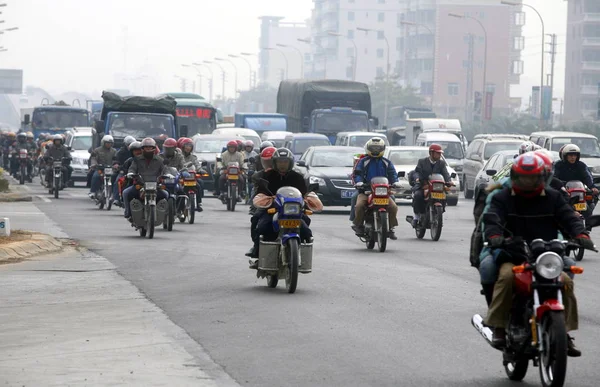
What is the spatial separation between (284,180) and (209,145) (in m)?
26.1

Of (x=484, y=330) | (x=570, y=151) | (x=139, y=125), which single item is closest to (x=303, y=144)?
(x=139, y=125)

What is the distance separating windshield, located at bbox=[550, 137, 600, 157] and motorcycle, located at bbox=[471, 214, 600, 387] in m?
29.6

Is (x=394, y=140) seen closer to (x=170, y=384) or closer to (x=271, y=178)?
(x=271, y=178)

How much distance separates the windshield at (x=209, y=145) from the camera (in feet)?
131

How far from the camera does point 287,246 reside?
44.4 feet

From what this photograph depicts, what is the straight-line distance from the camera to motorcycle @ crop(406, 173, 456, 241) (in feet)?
72.1

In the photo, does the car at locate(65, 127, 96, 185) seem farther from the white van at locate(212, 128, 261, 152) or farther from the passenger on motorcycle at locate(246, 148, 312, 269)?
the passenger on motorcycle at locate(246, 148, 312, 269)

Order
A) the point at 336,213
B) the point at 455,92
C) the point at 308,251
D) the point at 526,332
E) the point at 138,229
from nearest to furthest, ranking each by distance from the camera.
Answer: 1. the point at 526,332
2. the point at 308,251
3. the point at 138,229
4. the point at 336,213
5. the point at 455,92

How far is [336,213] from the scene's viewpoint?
31156 millimetres

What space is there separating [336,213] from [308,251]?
17478 millimetres

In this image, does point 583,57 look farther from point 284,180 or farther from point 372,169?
point 284,180

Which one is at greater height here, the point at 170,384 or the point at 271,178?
the point at 271,178

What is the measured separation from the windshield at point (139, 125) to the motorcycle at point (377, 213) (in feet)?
54.2

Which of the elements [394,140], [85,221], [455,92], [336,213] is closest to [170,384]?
[85,221]
